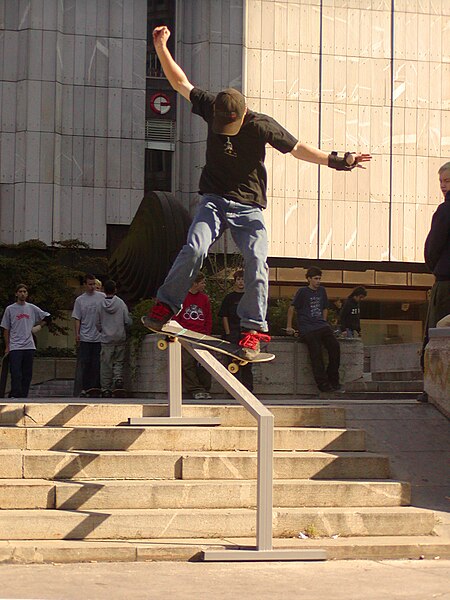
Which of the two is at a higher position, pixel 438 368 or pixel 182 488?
pixel 438 368

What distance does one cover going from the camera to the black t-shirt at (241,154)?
7.26 m

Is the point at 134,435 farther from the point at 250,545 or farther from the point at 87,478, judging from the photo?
the point at 250,545

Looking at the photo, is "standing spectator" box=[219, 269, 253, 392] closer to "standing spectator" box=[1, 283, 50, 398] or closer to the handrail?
"standing spectator" box=[1, 283, 50, 398]

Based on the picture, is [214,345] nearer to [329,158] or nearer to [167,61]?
[329,158]

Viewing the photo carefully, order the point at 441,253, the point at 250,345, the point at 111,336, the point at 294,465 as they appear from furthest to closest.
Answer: the point at 111,336 → the point at 441,253 → the point at 294,465 → the point at 250,345

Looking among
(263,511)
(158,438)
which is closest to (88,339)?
(158,438)

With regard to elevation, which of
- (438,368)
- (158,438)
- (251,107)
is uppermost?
(251,107)

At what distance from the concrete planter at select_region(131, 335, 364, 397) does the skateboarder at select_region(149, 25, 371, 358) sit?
6.57 meters

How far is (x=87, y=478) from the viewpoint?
733 cm

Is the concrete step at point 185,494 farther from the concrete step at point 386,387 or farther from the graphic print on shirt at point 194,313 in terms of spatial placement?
the concrete step at point 386,387

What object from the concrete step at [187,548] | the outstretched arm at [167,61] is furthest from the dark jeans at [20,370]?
the concrete step at [187,548]

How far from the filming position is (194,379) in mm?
13203

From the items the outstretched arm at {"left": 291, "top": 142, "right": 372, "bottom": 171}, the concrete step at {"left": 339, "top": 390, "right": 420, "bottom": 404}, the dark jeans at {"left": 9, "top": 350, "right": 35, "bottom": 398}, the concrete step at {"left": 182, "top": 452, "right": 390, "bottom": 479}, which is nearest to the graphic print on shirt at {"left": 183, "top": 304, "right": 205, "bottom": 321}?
the concrete step at {"left": 339, "top": 390, "right": 420, "bottom": 404}

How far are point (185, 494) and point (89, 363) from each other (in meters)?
6.85
